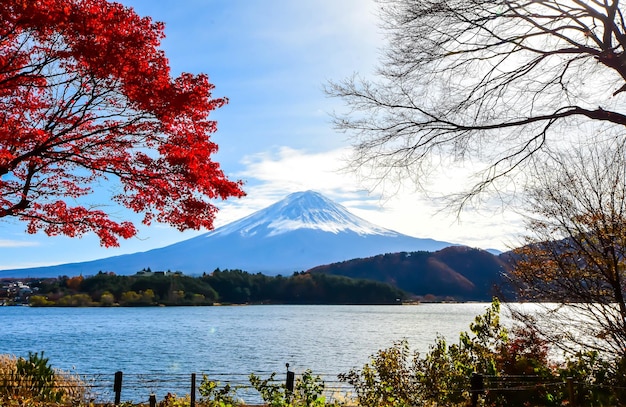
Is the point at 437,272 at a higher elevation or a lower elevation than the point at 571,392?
higher

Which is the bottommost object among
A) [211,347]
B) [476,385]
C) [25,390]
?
[211,347]

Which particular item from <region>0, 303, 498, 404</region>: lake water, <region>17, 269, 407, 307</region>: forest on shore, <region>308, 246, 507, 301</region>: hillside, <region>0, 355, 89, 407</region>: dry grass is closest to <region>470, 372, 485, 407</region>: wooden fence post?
<region>0, 355, 89, 407</region>: dry grass

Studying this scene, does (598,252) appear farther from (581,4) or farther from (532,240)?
(581,4)

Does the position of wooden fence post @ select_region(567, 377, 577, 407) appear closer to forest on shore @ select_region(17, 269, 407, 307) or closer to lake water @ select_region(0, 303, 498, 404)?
lake water @ select_region(0, 303, 498, 404)

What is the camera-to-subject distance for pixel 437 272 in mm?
156875

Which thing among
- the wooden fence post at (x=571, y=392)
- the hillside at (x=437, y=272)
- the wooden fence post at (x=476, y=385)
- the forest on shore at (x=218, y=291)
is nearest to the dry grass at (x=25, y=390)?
the wooden fence post at (x=476, y=385)

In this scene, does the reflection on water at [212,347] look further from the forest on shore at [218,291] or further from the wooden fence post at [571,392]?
the forest on shore at [218,291]

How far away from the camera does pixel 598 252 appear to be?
9.77 m

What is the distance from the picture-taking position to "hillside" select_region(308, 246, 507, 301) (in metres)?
148

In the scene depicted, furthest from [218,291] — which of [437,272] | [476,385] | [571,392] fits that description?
[571,392]

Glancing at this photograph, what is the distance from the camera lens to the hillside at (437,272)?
148375mm

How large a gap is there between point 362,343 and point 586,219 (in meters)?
48.8

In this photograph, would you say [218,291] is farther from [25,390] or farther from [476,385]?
[476,385]

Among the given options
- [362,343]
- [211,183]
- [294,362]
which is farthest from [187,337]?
[211,183]
